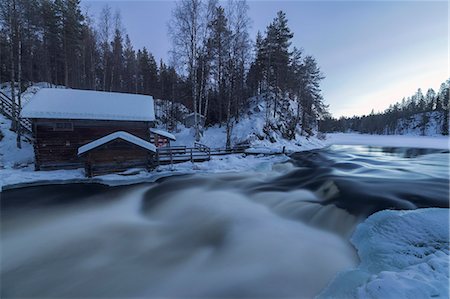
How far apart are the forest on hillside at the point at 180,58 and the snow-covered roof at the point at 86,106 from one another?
224 inches

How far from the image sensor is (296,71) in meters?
36.4

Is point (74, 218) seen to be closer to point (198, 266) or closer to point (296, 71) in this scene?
point (198, 266)

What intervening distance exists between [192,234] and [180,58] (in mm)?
19074

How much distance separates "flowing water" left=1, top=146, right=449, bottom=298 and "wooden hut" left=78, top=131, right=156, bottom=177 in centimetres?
172

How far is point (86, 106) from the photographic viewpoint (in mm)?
15336

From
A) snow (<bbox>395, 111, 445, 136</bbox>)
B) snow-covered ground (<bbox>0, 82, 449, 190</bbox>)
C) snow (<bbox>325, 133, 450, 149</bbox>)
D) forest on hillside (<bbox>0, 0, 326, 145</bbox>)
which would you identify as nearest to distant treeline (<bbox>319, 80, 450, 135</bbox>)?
snow (<bbox>395, 111, 445, 136</bbox>)

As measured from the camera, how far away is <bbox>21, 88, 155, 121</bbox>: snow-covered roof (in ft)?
45.7

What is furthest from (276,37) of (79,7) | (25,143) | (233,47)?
(25,143)

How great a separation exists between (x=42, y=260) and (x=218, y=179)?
29.0ft

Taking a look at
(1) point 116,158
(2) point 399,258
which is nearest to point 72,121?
(1) point 116,158

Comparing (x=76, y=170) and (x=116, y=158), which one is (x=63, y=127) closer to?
(x=76, y=170)

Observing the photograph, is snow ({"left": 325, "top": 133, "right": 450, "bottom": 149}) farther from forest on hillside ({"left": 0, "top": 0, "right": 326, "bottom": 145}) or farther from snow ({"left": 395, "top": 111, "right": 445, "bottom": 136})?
snow ({"left": 395, "top": 111, "right": 445, "bottom": 136})

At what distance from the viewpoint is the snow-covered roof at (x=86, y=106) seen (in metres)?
13.9

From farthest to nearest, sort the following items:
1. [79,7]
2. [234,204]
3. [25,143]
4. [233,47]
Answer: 1. [79,7]
2. [233,47]
3. [25,143]
4. [234,204]
